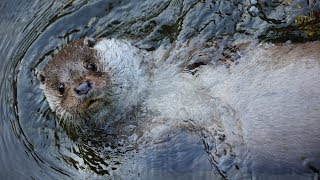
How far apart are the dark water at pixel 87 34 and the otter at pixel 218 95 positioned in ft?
0.68

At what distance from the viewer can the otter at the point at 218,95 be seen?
3148 millimetres

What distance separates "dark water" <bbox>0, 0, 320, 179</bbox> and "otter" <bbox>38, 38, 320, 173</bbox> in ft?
0.68

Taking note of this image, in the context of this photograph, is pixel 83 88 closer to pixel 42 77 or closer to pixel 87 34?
pixel 42 77

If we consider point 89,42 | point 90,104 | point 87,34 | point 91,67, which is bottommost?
point 90,104

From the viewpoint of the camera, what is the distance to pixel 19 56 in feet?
16.8

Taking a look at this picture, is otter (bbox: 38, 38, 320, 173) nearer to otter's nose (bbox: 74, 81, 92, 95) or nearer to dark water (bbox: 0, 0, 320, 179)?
otter's nose (bbox: 74, 81, 92, 95)

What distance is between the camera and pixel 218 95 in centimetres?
348

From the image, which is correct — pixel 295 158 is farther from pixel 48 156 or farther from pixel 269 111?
pixel 48 156

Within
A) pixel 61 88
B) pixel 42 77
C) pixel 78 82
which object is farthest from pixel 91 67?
pixel 42 77

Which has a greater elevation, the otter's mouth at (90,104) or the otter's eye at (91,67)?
the otter's eye at (91,67)

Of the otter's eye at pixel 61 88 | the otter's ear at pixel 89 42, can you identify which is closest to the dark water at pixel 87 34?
the otter's eye at pixel 61 88

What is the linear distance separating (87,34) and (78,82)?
1474 mm

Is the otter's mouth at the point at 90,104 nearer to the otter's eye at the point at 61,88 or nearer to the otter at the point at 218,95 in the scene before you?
the otter at the point at 218,95

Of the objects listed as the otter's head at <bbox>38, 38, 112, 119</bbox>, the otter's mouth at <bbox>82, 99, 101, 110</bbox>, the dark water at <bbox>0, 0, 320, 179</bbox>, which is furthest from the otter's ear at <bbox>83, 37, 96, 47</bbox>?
the dark water at <bbox>0, 0, 320, 179</bbox>
